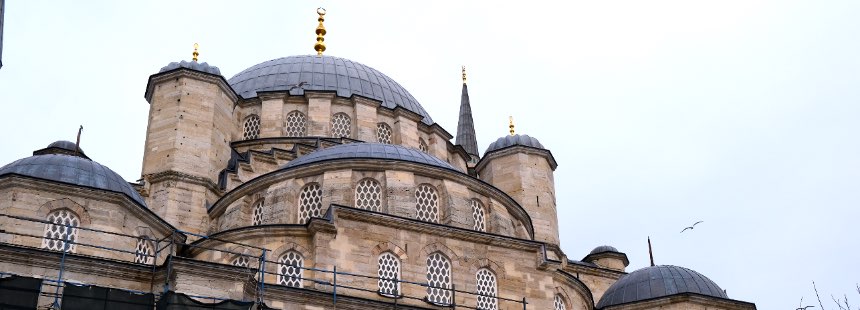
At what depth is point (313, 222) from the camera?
2011 cm

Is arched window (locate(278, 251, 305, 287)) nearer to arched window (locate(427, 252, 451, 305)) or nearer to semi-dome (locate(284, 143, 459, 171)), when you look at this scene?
arched window (locate(427, 252, 451, 305))

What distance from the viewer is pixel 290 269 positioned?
795 inches

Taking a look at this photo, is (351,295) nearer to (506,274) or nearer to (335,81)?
(506,274)

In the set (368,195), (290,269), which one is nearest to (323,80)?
(368,195)

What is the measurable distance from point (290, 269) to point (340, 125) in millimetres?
11273

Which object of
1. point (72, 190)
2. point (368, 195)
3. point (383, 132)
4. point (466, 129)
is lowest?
point (72, 190)

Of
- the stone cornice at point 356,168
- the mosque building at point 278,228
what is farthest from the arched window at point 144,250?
the stone cornice at point 356,168

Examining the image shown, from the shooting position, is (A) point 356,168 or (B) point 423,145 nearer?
(A) point 356,168

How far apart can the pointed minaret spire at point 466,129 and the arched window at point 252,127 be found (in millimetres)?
10394

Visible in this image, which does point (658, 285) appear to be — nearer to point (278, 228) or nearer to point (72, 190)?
point (278, 228)

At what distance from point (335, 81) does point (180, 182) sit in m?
8.64

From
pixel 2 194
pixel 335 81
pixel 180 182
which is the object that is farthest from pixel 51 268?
pixel 335 81

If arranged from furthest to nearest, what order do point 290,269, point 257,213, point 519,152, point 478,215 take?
point 519,152 < point 478,215 < point 257,213 < point 290,269

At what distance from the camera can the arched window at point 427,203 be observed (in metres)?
22.1
